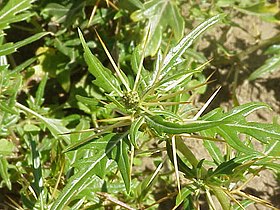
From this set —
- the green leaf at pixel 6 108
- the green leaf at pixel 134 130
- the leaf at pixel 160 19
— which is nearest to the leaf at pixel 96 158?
the green leaf at pixel 134 130

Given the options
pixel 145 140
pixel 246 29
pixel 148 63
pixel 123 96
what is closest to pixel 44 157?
pixel 145 140

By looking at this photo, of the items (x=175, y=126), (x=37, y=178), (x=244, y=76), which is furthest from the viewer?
(x=244, y=76)

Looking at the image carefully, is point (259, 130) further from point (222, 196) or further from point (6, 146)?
point (6, 146)

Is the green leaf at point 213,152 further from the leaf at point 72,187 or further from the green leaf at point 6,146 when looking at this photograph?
the green leaf at point 6,146

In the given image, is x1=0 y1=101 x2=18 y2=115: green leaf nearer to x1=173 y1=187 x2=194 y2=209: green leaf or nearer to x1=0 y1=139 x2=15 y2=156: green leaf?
x1=0 y1=139 x2=15 y2=156: green leaf

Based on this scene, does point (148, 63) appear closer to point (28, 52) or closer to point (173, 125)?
point (28, 52)

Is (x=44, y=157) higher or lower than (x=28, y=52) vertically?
lower

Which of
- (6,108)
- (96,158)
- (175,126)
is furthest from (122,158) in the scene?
(6,108)
